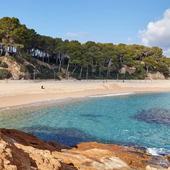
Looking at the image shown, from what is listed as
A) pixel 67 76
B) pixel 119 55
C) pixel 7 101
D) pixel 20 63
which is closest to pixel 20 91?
pixel 7 101

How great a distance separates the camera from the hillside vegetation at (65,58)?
44.6m

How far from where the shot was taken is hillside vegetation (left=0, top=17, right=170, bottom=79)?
146ft

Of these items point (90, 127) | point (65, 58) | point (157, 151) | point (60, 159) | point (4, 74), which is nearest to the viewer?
point (60, 159)

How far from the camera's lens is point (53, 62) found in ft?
218

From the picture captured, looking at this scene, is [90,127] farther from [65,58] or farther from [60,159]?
[65,58]

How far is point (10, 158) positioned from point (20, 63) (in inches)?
1818

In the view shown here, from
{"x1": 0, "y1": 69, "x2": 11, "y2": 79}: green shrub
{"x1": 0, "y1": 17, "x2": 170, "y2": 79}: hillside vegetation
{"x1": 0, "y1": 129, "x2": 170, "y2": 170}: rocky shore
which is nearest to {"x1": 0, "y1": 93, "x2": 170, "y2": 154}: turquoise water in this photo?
{"x1": 0, "y1": 129, "x2": 170, "y2": 170}: rocky shore

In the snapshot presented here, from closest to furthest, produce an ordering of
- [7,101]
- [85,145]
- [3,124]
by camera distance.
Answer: [85,145] → [3,124] → [7,101]

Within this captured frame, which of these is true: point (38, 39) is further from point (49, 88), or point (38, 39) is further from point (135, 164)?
point (135, 164)

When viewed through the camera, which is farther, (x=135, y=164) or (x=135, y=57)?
(x=135, y=57)

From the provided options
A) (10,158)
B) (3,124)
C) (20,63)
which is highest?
(20,63)

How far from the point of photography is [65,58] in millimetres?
70625

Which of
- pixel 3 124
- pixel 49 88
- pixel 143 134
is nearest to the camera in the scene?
pixel 143 134

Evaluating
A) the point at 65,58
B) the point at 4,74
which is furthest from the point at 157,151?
the point at 65,58
